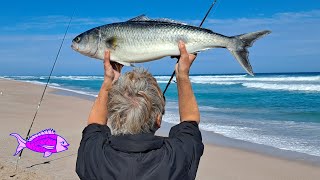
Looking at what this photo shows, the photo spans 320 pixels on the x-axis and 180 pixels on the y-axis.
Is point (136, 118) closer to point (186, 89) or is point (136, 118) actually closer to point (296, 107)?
point (186, 89)

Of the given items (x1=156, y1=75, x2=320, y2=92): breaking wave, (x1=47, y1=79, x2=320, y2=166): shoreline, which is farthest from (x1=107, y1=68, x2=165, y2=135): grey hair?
(x1=156, y1=75, x2=320, y2=92): breaking wave

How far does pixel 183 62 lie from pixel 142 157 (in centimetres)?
67

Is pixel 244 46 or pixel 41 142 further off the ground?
pixel 244 46

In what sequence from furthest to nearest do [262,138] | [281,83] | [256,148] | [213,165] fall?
[281,83], [262,138], [256,148], [213,165]

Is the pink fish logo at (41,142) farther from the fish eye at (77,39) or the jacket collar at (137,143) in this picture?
→ the jacket collar at (137,143)

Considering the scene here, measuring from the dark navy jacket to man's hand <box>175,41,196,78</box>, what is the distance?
361 millimetres

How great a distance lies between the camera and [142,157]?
87.4 inches

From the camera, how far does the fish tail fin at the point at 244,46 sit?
298 cm

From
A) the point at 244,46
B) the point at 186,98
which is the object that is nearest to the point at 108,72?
the point at 186,98

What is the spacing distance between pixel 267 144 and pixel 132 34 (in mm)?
8063

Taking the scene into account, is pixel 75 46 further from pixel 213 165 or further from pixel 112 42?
pixel 213 165

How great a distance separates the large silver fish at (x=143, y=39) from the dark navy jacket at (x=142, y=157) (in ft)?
2.04

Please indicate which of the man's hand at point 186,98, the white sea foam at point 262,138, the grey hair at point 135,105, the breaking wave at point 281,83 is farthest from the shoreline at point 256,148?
the breaking wave at point 281,83

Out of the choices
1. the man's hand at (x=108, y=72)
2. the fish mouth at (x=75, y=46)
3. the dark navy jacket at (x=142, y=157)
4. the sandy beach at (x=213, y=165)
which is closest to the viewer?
the dark navy jacket at (x=142, y=157)
